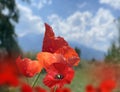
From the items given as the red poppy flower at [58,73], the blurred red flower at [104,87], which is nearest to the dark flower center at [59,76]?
the red poppy flower at [58,73]

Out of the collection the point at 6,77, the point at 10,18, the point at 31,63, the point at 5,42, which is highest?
the point at 10,18

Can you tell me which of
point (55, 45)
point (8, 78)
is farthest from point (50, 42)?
point (8, 78)

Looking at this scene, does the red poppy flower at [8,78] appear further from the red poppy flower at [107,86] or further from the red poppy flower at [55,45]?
the red poppy flower at [107,86]

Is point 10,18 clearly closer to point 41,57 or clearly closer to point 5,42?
point 5,42

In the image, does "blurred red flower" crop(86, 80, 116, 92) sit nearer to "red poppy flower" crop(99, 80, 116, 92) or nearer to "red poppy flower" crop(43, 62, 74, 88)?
"red poppy flower" crop(99, 80, 116, 92)

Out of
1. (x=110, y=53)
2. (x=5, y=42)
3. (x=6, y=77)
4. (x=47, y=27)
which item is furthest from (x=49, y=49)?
(x=5, y=42)

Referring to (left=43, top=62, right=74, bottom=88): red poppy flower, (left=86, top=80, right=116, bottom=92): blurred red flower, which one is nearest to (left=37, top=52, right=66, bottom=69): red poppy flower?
(left=43, top=62, right=74, bottom=88): red poppy flower
